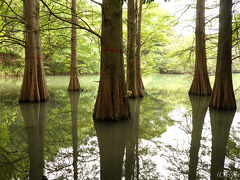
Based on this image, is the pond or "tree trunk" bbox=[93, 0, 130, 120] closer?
the pond

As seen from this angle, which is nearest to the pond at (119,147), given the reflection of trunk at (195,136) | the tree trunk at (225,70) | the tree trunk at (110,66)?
the reflection of trunk at (195,136)

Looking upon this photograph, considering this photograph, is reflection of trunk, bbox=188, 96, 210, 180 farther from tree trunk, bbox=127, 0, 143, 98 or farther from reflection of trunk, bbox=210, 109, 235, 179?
tree trunk, bbox=127, 0, 143, 98

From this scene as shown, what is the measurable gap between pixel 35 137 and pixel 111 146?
160cm

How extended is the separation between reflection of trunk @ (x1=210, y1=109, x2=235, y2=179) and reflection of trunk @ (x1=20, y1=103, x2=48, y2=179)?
7.51ft

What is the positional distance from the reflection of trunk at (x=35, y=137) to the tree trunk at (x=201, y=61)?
7928 mm

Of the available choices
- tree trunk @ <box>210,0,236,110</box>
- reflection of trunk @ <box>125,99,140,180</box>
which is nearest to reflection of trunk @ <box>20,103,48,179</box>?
reflection of trunk @ <box>125,99,140,180</box>

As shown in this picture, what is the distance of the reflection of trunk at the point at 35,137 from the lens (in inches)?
101

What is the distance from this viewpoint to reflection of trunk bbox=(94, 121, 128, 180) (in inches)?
99.3

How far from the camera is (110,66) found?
16.4 ft

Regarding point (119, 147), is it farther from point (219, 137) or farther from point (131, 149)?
point (219, 137)

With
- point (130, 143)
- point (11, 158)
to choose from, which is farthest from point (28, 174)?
point (130, 143)

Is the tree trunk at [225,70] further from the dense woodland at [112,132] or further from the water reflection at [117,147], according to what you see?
the water reflection at [117,147]

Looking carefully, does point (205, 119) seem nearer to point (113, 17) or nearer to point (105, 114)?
point (105, 114)

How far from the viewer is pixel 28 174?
7.95 ft
